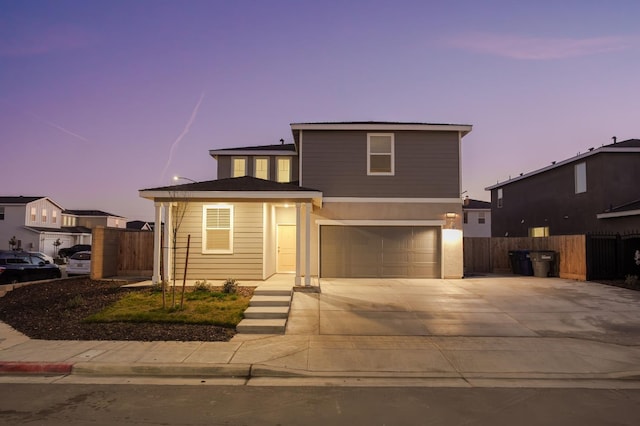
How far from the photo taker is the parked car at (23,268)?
16969 millimetres

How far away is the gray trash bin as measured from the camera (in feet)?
62.2

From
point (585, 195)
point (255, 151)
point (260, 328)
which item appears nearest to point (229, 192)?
point (260, 328)

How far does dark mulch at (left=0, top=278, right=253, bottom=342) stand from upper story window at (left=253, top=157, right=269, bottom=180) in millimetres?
10106

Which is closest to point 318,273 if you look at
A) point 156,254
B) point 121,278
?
point 156,254

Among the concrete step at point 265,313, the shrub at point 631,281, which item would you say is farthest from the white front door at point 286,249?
the shrub at point 631,281

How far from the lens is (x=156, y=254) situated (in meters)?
Result: 14.4

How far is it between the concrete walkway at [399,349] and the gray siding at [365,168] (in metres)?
5.41

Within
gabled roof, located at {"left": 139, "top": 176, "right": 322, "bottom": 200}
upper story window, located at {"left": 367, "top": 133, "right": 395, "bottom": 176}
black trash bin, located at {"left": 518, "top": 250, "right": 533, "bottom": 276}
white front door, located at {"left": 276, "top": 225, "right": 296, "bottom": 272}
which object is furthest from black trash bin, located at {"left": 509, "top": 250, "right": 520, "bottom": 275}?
gabled roof, located at {"left": 139, "top": 176, "right": 322, "bottom": 200}

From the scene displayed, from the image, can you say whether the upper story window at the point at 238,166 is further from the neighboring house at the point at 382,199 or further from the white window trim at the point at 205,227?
the white window trim at the point at 205,227

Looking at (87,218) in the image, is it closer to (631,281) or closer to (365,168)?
(365,168)

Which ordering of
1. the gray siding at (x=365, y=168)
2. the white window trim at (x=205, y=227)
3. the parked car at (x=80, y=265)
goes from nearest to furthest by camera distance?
the white window trim at (x=205, y=227) < the gray siding at (x=365, y=168) < the parked car at (x=80, y=265)

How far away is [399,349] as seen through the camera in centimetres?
873

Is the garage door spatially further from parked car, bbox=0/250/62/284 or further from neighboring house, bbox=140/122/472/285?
parked car, bbox=0/250/62/284

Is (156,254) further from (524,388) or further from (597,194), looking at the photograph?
(597,194)
